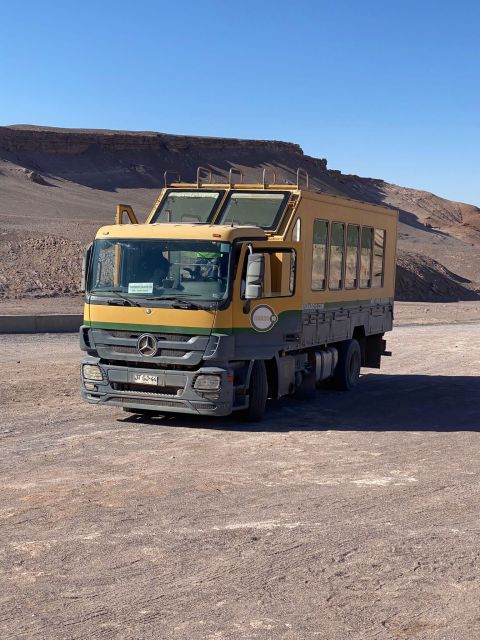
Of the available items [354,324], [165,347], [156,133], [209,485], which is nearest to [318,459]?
[209,485]

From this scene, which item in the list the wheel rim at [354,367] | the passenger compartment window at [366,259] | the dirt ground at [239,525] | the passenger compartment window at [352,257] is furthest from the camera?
the wheel rim at [354,367]

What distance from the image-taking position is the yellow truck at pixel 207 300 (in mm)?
12297

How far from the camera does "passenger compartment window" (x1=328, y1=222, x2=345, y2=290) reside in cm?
1495

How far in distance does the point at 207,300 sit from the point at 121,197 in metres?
72.8

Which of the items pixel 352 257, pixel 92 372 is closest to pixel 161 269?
pixel 92 372

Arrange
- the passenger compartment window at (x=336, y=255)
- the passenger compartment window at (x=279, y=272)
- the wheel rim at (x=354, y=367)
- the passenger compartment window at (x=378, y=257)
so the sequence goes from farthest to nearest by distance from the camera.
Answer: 1. the passenger compartment window at (x=378, y=257)
2. the wheel rim at (x=354, y=367)
3. the passenger compartment window at (x=336, y=255)
4. the passenger compartment window at (x=279, y=272)

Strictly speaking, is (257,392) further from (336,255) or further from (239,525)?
(239,525)

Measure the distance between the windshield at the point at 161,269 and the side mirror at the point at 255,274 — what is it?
0.30m

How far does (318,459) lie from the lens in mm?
10977

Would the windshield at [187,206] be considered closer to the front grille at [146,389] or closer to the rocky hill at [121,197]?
the front grille at [146,389]

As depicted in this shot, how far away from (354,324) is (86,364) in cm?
530

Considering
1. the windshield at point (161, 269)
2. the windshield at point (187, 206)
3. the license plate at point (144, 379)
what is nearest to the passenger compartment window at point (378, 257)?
the windshield at point (187, 206)

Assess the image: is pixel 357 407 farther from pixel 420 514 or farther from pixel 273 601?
pixel 273 601

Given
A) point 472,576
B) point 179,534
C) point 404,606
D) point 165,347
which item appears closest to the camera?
point 404,606
